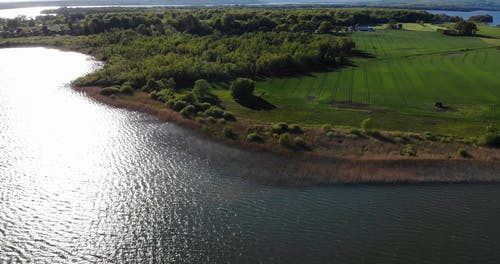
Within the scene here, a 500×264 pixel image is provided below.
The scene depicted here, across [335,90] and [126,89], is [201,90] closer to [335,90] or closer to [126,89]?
[126,89]

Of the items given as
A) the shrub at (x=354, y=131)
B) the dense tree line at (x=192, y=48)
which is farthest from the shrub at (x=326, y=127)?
the dense tree line at (x=192, y=48)

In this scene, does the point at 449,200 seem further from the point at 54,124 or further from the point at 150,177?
the point at 54,124

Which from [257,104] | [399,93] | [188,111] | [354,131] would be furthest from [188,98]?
[399,93]

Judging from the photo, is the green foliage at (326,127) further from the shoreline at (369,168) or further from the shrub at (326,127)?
the shoreline at (369,168)

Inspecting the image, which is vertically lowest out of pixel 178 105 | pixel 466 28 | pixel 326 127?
pixel 326 127

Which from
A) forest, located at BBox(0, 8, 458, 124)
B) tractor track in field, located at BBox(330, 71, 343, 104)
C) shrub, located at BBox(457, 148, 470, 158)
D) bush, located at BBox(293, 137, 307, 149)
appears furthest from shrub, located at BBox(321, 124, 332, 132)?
shrub, located at BBox(457, 148, 470, 158)

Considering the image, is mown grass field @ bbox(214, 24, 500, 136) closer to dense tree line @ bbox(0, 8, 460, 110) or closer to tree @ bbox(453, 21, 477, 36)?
dense tree line @ bbox(0, 8, 460, 110)
